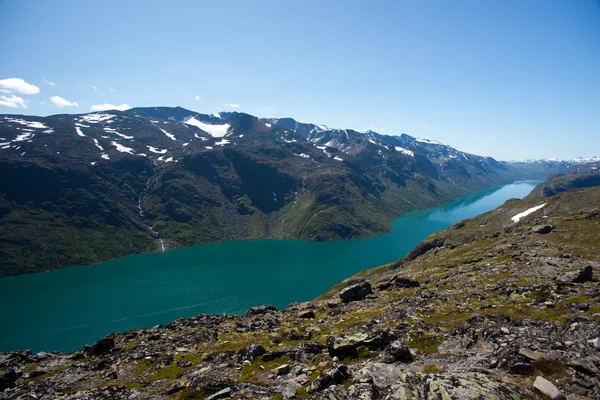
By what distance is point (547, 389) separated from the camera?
12.2 metres

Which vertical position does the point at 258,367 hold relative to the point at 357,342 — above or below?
below

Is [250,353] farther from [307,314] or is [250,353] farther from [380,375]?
[307,314]

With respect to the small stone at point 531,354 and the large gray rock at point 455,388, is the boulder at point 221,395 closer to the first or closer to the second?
the large gray rock at point 455,388

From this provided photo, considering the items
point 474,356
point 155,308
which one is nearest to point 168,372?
point 474,356

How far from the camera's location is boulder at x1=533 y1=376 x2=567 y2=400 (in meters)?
11.9

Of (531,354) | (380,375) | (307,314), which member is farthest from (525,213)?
(380,375)

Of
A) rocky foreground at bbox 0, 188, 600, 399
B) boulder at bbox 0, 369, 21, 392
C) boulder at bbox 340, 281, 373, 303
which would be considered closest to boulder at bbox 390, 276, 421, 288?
rocky foreground at bbox 0, 188, 600, 399

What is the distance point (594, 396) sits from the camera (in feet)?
40.7

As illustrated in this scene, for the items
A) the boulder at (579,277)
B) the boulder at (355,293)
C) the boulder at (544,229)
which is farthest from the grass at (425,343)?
the boulder at (544,229)

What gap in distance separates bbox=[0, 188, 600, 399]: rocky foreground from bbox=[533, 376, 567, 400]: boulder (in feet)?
0.19

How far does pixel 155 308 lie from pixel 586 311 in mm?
178628

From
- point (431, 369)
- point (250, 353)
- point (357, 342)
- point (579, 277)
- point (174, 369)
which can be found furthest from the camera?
point (579, 277)

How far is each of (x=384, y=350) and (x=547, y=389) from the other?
1129 cm

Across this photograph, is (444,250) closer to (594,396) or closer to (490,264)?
(490,264)
